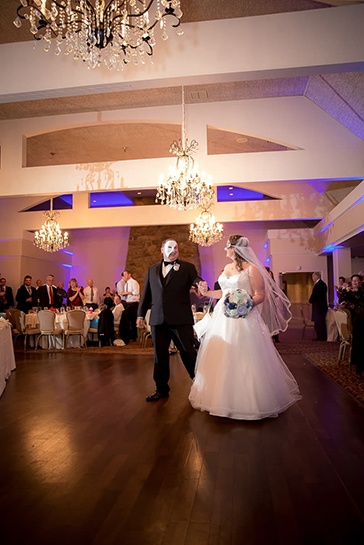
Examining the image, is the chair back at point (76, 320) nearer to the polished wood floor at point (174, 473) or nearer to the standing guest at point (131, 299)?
the standing guest at point (131, 299)

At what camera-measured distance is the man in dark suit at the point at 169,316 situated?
4.25 metres

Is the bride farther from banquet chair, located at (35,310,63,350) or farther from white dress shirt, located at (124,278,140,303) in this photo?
white dress shirt, located at (124,278,140,303)

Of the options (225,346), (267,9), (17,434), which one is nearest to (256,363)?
(225,346)

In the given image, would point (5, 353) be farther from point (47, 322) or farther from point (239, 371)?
point (239, 371)

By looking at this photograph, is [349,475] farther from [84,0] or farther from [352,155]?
[352,155]

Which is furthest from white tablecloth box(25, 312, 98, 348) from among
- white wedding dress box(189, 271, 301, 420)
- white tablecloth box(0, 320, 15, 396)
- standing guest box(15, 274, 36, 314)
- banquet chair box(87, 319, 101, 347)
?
white wedding dress box(189, 271, 301, 420)

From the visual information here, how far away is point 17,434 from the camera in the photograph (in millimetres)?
3230

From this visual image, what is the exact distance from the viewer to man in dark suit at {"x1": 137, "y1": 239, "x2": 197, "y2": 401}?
425 cm

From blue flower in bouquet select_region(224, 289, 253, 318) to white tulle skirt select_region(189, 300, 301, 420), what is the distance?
2.4 inches

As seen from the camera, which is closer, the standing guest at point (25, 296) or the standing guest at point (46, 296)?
the standing guest at point (46, 296)

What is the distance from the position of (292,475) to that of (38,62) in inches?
223

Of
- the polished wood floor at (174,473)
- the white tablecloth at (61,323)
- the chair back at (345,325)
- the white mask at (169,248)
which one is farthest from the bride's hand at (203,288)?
the white tablecloth at (61,323)

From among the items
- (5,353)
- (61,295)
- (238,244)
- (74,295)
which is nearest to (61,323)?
(74,295)

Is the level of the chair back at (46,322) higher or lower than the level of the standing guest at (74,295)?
lower
